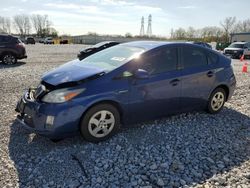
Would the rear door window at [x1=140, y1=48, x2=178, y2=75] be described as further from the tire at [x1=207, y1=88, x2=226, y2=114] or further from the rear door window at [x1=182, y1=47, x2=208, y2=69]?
the tire at [x1=207, y1=88, x2=226, y2=114]

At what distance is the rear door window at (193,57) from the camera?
477 cm

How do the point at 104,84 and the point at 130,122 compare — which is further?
the point at 130,122

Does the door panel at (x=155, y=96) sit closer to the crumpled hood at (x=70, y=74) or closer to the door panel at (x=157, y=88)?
the door panel at (x=157, y=88)

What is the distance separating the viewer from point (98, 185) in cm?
295

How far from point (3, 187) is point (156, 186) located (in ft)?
5.79

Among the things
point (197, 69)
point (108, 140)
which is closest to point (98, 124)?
point (108, 140)

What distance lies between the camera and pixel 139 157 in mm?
3559

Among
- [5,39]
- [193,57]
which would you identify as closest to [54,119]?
[193,57]

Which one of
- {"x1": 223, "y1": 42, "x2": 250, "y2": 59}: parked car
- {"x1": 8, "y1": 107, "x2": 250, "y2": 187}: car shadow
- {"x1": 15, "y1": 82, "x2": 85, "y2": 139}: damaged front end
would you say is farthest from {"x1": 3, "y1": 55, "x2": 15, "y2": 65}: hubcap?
{"x1": 223, "y1": 42, "x2": 250, "y2": 59}: parked car

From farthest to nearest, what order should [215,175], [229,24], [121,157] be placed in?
[229,24] < [121,157] < [215,175]

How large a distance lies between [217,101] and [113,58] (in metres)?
2.48

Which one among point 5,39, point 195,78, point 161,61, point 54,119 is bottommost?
point 54,119

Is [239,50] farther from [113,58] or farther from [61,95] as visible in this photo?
[61,95]

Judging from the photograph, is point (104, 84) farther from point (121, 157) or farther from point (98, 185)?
point (98, 185)
